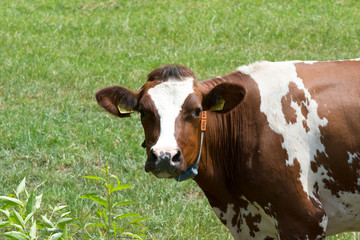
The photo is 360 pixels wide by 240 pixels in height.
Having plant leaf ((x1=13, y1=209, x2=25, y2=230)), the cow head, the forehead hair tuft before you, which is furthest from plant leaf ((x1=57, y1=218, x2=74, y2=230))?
the forehead hair tuft

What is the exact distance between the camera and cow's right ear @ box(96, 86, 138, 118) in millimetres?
4816

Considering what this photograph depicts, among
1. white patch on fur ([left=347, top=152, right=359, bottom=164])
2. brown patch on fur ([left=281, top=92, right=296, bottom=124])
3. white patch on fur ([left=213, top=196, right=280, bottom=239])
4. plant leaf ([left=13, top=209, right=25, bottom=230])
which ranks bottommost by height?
white patch on fur ([left=213, top=196, right=280, bottom=239])

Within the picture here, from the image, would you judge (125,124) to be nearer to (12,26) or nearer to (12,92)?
(12,92)

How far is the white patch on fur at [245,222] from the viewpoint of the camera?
486 cm

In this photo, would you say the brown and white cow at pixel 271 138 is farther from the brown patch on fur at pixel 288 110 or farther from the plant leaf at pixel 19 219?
the plant leaf at pixel 19 219

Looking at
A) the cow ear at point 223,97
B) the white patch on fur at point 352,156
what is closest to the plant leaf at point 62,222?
the cow ear at point 223,97

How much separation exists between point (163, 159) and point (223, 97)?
0.86 meters

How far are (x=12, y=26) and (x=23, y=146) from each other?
19.6 ft

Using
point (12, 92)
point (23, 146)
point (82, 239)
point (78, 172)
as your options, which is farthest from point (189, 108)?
point (12, 92)

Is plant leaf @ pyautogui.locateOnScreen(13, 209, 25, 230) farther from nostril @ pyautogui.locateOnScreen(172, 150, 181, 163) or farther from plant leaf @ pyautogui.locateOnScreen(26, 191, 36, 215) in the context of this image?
nostril @ pyautogui.locateOnScreen(172, 150, 181, 163)

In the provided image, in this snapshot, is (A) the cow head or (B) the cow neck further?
(B) the cow neck

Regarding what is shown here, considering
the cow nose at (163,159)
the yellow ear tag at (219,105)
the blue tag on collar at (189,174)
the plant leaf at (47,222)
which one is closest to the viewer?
the plant leaf at (47,222)

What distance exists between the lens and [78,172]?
7.63 metres

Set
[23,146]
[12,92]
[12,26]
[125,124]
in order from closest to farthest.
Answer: [23,146] < [125,124] < [12,92] < [12,26]
